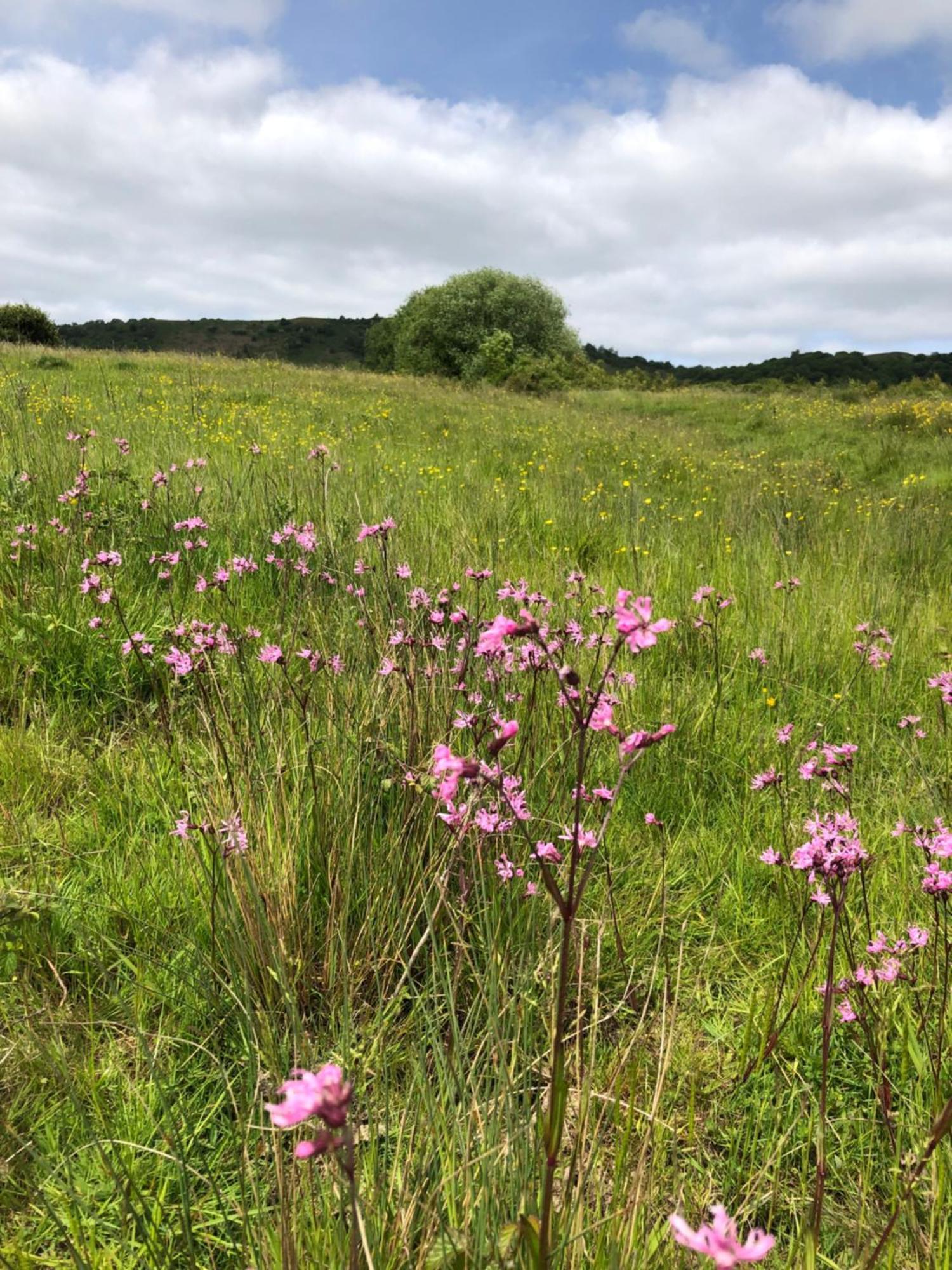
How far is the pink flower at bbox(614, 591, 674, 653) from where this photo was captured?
947mm

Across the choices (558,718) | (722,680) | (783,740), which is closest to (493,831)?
(558,718)

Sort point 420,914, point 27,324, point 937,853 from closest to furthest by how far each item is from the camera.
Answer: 1. point 937,853
2. point 420,914
3. point 27,324

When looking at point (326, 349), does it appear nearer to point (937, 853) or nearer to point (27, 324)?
point (27, 324)

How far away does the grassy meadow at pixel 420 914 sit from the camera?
134cm

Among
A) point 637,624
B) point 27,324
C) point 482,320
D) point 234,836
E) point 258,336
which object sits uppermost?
point 258,336

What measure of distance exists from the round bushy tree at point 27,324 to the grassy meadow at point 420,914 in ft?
121

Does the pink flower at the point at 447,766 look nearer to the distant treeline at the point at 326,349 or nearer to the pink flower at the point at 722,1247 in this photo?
the pink flower at the point at 722,1247

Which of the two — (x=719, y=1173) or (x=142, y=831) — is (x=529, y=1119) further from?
(x=142, y=831)

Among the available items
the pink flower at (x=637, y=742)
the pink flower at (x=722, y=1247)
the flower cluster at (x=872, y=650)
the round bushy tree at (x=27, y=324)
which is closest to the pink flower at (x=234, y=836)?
the pink flower at (x=637, y=742)

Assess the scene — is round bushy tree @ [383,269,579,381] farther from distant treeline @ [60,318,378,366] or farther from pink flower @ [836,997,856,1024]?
pink flower @ [836,997,856,1024]


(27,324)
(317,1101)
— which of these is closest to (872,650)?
(317,1101)

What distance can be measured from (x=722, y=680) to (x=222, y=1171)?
2.81 m

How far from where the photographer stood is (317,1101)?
0.64 meters

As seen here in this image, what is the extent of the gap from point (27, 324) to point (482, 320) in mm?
26040
